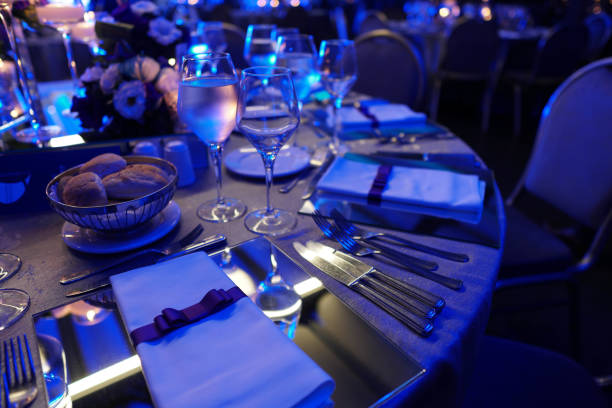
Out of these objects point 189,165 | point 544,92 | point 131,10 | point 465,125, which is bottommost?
point 465,125

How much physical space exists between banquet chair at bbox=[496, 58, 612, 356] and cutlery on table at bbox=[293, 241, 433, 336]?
0.69 m

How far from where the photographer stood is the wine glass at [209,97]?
2.30ft

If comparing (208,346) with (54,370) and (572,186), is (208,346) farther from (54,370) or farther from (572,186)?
(572,186)

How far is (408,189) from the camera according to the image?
2.68ft

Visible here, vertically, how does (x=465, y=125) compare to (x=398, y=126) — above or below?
below

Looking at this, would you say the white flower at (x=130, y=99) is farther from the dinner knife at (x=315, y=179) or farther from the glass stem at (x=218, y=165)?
the dinner knife at (x=315, y=179)

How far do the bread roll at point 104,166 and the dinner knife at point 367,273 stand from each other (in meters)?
0.37

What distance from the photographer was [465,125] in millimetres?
4531

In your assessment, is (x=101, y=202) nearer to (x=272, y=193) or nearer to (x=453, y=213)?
(x=272, y=193)

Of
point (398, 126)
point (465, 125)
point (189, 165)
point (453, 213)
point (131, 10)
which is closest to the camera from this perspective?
point (453, 213)

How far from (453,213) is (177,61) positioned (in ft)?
2.81

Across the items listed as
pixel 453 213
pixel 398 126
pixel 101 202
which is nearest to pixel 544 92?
pixel 398 126

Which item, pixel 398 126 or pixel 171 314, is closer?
pixel 171 314

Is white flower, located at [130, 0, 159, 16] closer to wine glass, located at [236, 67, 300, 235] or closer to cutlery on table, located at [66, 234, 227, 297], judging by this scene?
wine glass, located at [236, 67, 300, 235]
